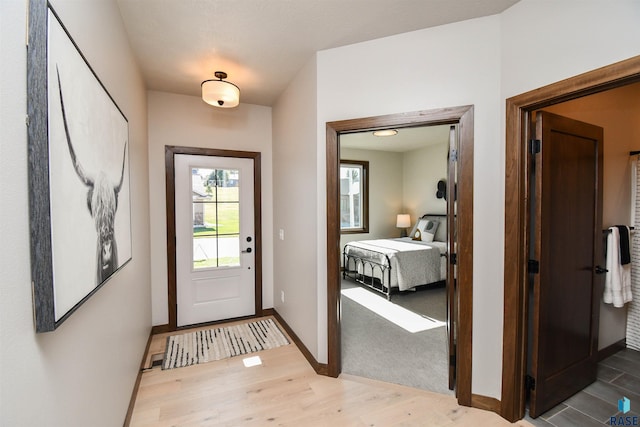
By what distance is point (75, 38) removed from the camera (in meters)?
1.16

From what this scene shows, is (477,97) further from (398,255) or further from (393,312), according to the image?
(393,312)

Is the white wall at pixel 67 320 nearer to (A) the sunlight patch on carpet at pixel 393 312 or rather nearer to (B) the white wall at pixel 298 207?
(B) the white wall at pixel 298 207

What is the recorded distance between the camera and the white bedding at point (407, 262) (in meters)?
4.34

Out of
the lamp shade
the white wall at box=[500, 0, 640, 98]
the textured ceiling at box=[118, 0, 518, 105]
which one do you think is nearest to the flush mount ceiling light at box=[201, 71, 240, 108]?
the textured ceiling at box=[118, 0, 518, 105]

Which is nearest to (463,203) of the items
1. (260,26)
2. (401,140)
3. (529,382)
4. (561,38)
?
(561,38)

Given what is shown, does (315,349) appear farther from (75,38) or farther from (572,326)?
(75,38)

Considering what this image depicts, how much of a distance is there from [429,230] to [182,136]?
451 cm

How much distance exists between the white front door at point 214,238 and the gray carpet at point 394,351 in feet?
4.63

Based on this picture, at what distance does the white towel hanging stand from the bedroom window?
13.8 ft

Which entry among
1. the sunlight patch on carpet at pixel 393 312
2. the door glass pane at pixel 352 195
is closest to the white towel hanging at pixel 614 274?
the sunlight patch on carpet at pixel 393 312

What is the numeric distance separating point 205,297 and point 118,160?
88.0 inches

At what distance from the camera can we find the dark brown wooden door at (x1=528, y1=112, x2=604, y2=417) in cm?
188

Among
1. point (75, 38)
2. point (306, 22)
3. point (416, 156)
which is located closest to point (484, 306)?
point (306, 22)

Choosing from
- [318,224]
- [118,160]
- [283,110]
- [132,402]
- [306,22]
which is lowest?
[132,402]
